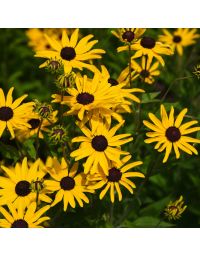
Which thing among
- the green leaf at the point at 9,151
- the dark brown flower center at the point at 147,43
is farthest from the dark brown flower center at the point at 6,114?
the dark brown flower center at the point at 147,43

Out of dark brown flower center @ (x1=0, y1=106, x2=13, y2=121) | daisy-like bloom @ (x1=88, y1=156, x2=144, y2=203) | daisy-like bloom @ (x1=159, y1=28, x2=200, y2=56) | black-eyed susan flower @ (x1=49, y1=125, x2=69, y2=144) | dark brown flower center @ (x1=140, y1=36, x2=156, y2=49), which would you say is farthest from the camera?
daisy-like bloom @ (x1=159, y1=28, x2=200, y2=56)

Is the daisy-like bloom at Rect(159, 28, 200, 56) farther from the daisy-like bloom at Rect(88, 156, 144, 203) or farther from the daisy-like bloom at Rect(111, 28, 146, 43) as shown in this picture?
the daisy-like bloom at Rect(88, 156, 144, 203)

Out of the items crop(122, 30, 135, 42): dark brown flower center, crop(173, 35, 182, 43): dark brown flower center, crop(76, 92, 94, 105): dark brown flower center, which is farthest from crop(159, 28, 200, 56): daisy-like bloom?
crop(76, 92, 94, 105): dark brown flower center

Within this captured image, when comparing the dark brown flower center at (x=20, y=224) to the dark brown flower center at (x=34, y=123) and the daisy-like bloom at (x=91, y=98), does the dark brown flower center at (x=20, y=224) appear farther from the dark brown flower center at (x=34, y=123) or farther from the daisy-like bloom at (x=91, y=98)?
the dark brown flower center at (x=34, y=123)

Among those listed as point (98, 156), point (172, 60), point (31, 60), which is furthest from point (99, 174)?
point (31, 60)

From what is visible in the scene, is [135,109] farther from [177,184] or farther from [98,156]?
[177,184]

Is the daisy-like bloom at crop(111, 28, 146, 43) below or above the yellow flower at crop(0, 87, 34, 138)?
above

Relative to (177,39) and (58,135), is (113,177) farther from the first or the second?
(177,39)
